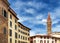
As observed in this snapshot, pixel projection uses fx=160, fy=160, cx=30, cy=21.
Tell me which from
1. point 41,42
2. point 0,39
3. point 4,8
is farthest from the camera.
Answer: point 41,42

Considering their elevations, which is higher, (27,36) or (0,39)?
(27,36)

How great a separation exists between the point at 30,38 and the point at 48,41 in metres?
11.5

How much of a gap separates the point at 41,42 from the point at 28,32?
34.5 feet

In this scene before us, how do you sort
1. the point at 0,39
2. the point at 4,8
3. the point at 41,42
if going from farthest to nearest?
the point at 41,42 < the point at 4,8 < the point at 0,39

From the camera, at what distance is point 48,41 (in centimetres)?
9081

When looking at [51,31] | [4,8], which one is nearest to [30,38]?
[51,31]

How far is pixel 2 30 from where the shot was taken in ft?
120

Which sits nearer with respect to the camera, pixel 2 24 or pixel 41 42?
pixel 2 24

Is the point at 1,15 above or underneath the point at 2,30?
above

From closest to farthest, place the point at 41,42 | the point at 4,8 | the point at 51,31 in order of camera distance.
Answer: the point at 4,8, the point at 41,42, the point at 51,31

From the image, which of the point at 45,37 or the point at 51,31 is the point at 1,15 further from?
the point at 51,31

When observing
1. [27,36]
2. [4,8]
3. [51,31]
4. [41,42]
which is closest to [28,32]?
[27,36]

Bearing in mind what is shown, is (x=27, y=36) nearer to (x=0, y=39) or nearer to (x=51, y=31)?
(x=51, y=31)

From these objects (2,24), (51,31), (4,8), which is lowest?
(2,24)
